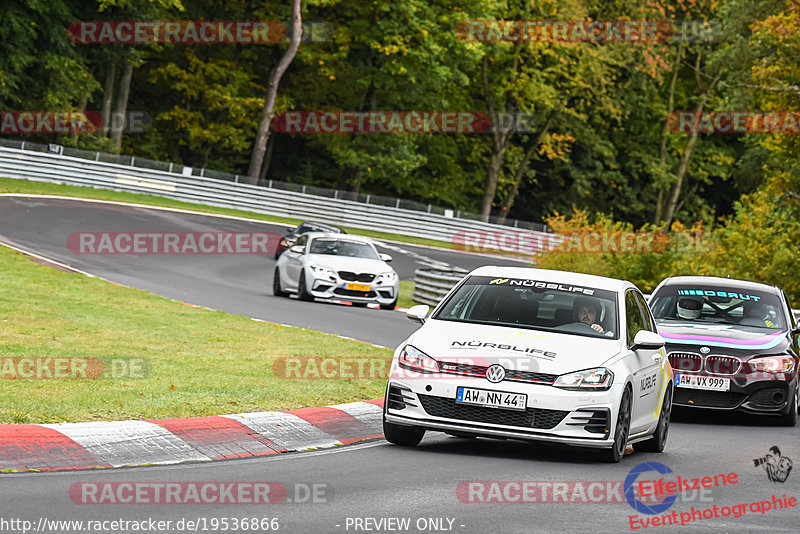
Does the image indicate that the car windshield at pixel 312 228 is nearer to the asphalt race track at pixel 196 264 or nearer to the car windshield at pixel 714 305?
the asphalt race track at pixel 196 264

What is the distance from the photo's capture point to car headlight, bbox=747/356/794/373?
13.7 meters

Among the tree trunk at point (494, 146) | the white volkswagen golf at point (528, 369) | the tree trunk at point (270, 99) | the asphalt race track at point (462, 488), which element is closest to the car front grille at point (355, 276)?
the asphalt race track at point (462, 488)

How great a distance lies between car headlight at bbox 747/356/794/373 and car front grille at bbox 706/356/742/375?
167 mm

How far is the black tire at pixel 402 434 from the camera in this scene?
396 inches

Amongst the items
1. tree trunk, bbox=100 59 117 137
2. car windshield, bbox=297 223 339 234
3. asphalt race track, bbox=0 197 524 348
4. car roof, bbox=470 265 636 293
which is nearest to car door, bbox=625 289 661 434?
car roof, bbox=470 265 636 293

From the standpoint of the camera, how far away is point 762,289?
1530 cm

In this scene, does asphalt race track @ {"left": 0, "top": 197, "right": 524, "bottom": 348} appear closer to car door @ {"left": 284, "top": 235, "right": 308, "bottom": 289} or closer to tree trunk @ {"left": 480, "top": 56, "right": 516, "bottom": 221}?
car door @ {"left": 284, "top": 235, "right": 308, "bottom": 289}

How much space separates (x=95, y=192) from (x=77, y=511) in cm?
4155

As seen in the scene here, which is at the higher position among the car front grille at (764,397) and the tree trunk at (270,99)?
the tree trunk at (270,99)

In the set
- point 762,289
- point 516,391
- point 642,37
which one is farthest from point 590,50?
point 516,391

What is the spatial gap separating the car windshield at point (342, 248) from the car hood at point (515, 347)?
16.2 m

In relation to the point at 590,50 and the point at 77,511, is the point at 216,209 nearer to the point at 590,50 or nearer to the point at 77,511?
the point at 590,50

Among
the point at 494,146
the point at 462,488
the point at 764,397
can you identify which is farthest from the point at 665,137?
the point at 462,488

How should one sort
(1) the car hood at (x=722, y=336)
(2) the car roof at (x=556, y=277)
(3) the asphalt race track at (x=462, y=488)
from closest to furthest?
1. (3) the asphalt race track at (x=462, y=488)
2. (2) the car roof at (x=556, y=277)
3. (1) the car hood at (x=722, y=336)
